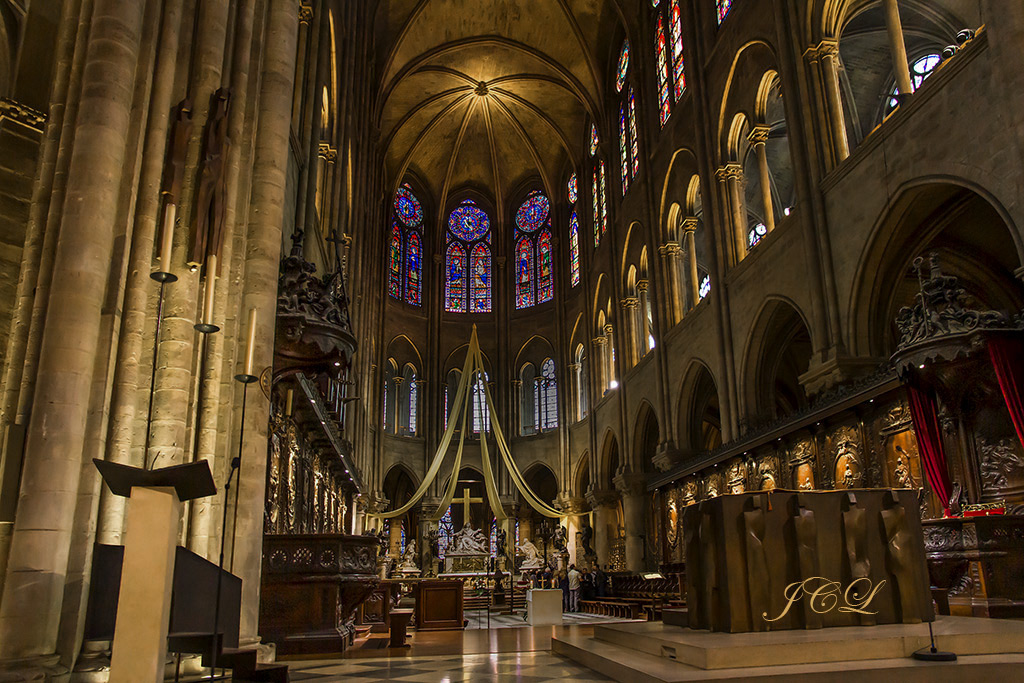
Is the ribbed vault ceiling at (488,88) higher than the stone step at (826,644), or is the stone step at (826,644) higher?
the ribbed vault ceiling at (488,88)

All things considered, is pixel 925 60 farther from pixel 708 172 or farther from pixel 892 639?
pixel 892 639

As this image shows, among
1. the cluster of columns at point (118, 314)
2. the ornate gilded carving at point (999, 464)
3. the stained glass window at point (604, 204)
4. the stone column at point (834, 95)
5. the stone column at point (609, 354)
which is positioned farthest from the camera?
the stone column at point (609, 354)

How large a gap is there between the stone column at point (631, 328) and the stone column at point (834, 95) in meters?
11.0

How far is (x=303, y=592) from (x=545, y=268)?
26.2 m

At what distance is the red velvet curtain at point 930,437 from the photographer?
8.80 meters

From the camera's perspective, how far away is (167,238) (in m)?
5.00

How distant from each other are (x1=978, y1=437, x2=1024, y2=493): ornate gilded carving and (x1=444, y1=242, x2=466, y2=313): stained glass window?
83.3 ft

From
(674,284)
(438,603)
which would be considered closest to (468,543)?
(674,284)

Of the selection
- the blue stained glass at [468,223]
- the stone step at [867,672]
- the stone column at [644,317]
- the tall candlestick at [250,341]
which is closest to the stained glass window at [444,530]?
the stone column at [644,317]

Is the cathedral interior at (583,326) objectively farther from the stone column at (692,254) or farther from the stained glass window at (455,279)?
the stained glass window at (455,279)

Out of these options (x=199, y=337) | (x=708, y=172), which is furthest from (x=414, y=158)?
(x=199, y=337)

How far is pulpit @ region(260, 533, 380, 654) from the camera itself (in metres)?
7.42

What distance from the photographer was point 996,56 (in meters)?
8.49

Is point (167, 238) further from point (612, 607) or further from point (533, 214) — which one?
point (533, 214)
